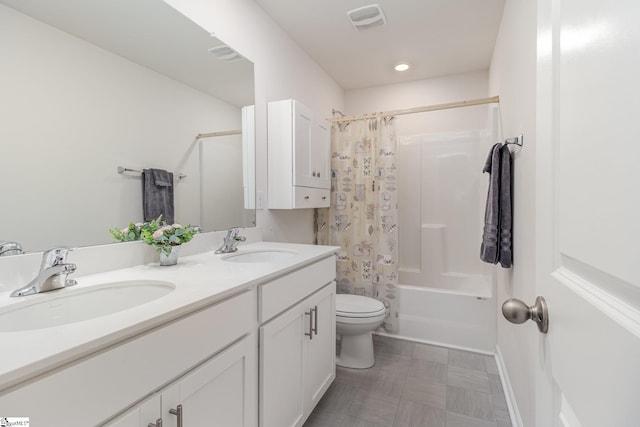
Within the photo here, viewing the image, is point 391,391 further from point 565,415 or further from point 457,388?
point 565,415

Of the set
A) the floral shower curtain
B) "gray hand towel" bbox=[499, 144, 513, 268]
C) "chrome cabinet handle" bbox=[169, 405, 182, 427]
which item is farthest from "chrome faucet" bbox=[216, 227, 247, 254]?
"gray hand towel" bbox=[499, 144, 513, 268]

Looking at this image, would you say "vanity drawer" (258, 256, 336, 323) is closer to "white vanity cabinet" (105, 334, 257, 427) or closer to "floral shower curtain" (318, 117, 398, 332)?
"white vanity cabinet" (105, 334, 257, 427)

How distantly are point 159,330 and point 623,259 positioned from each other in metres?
0.88

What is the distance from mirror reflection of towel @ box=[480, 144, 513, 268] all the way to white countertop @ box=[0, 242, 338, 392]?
106 cm

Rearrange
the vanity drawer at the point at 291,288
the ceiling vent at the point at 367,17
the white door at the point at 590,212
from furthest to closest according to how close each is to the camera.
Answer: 1. the ceiling vent at the point at 367,17
2. the vanity drawer at the point at 291,288
3. the white door at the point at 590,212

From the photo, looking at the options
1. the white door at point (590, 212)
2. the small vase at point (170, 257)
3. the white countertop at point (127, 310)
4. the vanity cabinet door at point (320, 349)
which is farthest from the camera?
the vanity cabinet door at point (320, 349)

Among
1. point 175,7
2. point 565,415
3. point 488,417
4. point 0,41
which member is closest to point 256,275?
point 565,415

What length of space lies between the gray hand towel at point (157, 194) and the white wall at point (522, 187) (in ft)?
5.28

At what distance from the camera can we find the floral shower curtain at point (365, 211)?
258 cm

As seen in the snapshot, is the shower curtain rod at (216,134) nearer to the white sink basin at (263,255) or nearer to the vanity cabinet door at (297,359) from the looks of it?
the white sink basin at (263,255)

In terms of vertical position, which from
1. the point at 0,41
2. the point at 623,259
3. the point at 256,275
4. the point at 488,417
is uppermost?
the point at 0,41

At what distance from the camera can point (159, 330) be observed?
0.76 meters

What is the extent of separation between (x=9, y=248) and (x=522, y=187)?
204 centimetres

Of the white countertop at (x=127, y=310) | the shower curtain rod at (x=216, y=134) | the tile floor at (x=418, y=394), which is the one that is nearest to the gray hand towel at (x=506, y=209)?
the tile floor at (x=418, y=394)
